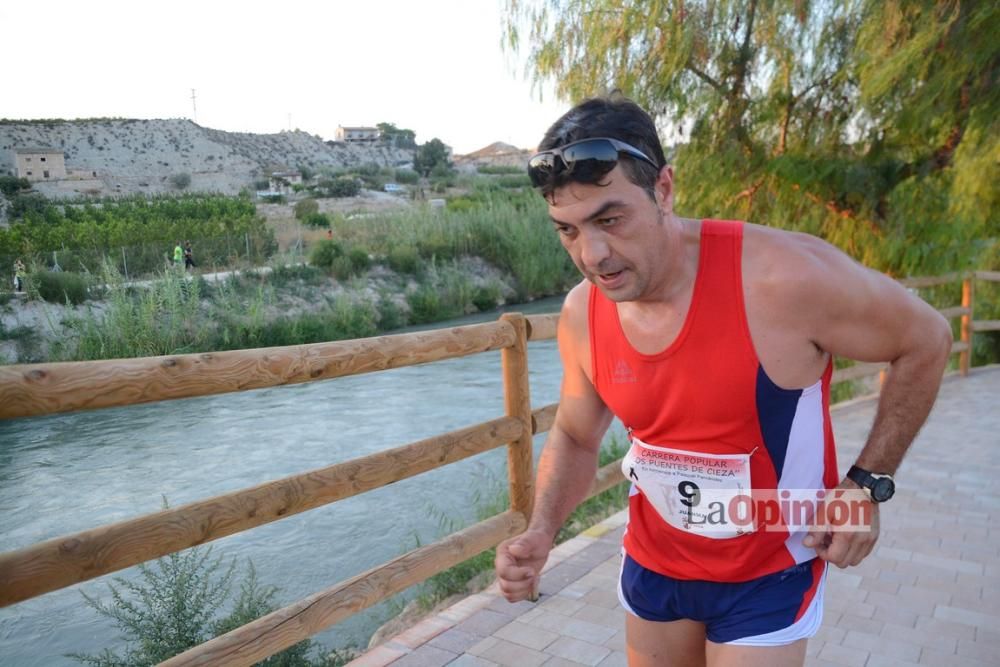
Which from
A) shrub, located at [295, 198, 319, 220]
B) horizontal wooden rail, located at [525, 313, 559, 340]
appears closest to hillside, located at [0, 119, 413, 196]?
shrub, located at [295, 198, 319, 220]

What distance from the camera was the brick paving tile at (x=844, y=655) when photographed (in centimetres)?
287

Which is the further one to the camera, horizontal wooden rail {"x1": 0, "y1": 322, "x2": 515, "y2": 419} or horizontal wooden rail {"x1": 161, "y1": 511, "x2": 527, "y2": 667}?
horizontal wooden rail {"x1": 161, "y1": 511, "x2": 527, "y2": 667}

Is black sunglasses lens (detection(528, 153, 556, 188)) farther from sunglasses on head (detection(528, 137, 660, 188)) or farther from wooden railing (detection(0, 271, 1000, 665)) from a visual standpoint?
wooden railing (detection(0, 271, 1000, 665))

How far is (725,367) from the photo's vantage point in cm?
142

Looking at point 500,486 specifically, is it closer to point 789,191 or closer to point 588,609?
point 588,609

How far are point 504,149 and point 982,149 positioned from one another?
86.5ft

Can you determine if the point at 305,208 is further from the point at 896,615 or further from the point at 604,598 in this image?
the point at 896,615

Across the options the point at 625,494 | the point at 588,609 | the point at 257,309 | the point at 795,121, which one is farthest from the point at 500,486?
the point at 257,309

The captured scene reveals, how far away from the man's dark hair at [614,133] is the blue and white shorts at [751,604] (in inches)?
30.8

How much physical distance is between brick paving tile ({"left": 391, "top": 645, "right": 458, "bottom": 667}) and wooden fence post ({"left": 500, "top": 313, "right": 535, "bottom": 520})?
71cm

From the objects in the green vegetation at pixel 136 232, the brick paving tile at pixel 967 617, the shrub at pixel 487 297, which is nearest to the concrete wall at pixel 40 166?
the green vegetation at pixel 136 232

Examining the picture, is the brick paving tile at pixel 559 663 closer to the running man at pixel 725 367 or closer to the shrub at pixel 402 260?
the running man at pixel 725 367

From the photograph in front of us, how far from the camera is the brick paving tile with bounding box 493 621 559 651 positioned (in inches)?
120

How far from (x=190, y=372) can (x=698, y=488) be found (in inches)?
50.8
